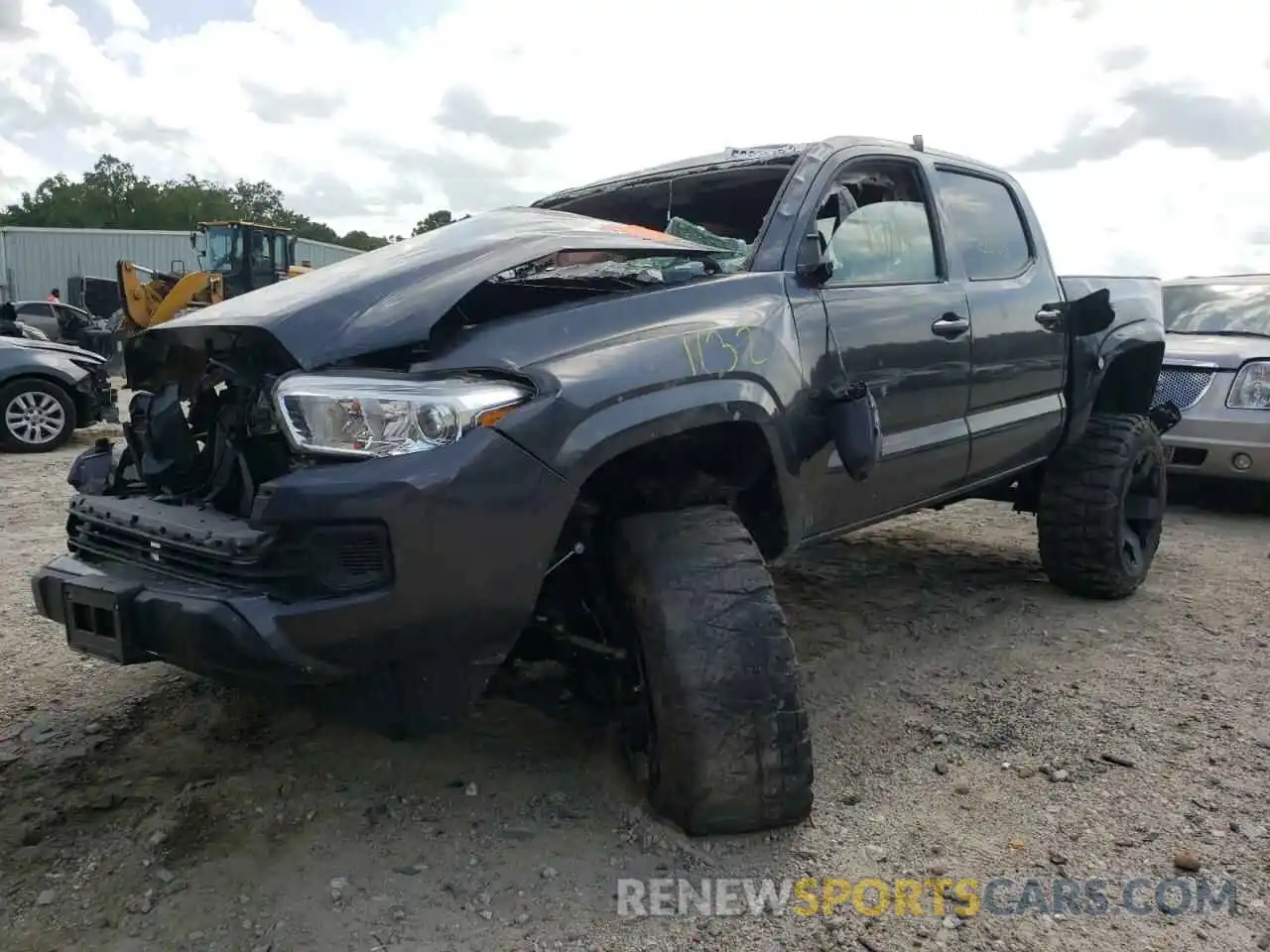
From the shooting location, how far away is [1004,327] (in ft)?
13.2

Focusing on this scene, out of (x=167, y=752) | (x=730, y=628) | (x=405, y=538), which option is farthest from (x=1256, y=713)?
(x=167, y=752)

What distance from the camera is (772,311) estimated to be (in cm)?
294

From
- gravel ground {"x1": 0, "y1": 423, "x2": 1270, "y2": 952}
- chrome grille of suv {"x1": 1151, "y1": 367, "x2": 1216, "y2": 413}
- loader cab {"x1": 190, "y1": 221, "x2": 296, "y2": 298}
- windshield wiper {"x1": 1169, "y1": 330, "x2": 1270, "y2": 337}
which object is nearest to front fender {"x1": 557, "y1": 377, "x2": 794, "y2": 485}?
gravel ground {"x1": 0, "y1": 423, "x2": 1270, "y2": 952}

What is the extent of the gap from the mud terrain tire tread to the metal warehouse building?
25742 mm

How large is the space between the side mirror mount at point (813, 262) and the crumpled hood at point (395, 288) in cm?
31

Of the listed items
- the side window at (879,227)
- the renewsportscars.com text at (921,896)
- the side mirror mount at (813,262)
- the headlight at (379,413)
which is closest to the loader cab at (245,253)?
the side window at (879,227)

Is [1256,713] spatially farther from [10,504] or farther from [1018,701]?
[10,504]

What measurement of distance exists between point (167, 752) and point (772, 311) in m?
2.13

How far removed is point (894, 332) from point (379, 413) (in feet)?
6.00

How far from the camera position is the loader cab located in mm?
19578

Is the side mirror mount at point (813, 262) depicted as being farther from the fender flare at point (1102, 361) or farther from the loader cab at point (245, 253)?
the loader cab at point (245, 253)

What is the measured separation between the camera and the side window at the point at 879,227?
11.1ft

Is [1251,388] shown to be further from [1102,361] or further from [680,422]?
[680,422]

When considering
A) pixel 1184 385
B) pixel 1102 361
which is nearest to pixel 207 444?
pixel 1102 361
